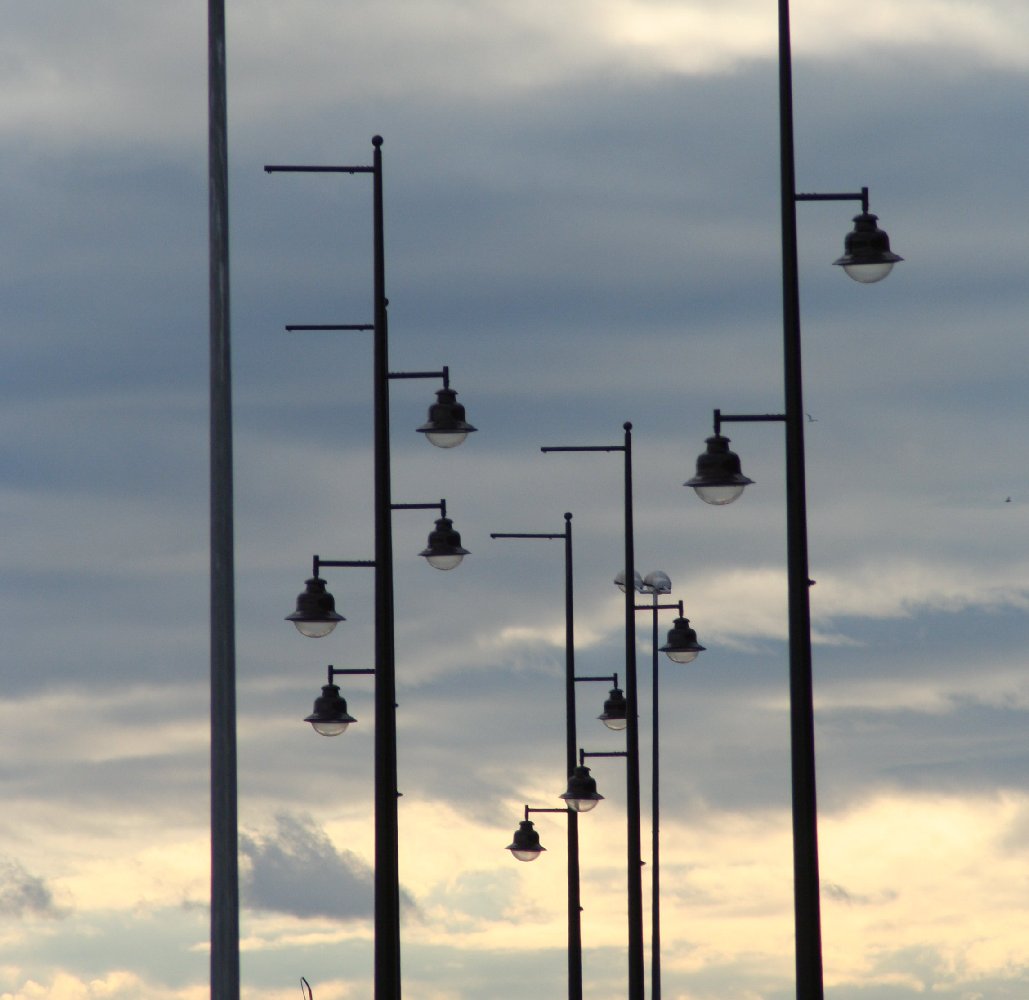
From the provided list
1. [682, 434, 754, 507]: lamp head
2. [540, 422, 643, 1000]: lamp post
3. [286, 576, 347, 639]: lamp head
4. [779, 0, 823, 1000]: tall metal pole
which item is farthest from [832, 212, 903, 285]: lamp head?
[540, 422, 643, 1000]: lamp post

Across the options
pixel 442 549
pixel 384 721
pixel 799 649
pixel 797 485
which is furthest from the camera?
pixel 442 549

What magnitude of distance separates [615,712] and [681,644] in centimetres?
500

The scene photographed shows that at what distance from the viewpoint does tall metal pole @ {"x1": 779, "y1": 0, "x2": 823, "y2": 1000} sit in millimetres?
18797

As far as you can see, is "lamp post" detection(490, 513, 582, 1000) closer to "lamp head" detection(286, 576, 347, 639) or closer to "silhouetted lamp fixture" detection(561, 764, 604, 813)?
"silhouetted lamp fixture" detection(561, 764, 604, 813)

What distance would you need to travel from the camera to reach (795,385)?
1980 centimetres

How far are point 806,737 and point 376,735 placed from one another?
6.54m

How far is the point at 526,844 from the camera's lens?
137 feet

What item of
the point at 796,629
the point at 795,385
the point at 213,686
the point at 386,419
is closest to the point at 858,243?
the point at 795,385

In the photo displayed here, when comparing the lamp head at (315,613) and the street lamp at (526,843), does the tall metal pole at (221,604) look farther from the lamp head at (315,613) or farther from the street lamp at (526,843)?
the street lamp at (526,843)

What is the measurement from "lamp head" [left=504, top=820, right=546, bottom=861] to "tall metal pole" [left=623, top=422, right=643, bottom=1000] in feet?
21.0

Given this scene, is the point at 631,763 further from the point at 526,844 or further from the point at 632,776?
the point at 526,844

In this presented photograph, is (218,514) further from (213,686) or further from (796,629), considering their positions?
(796,629)

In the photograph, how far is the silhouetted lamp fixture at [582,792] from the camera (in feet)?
127

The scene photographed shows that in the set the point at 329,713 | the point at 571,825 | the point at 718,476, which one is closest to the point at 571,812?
the point at 571,825
